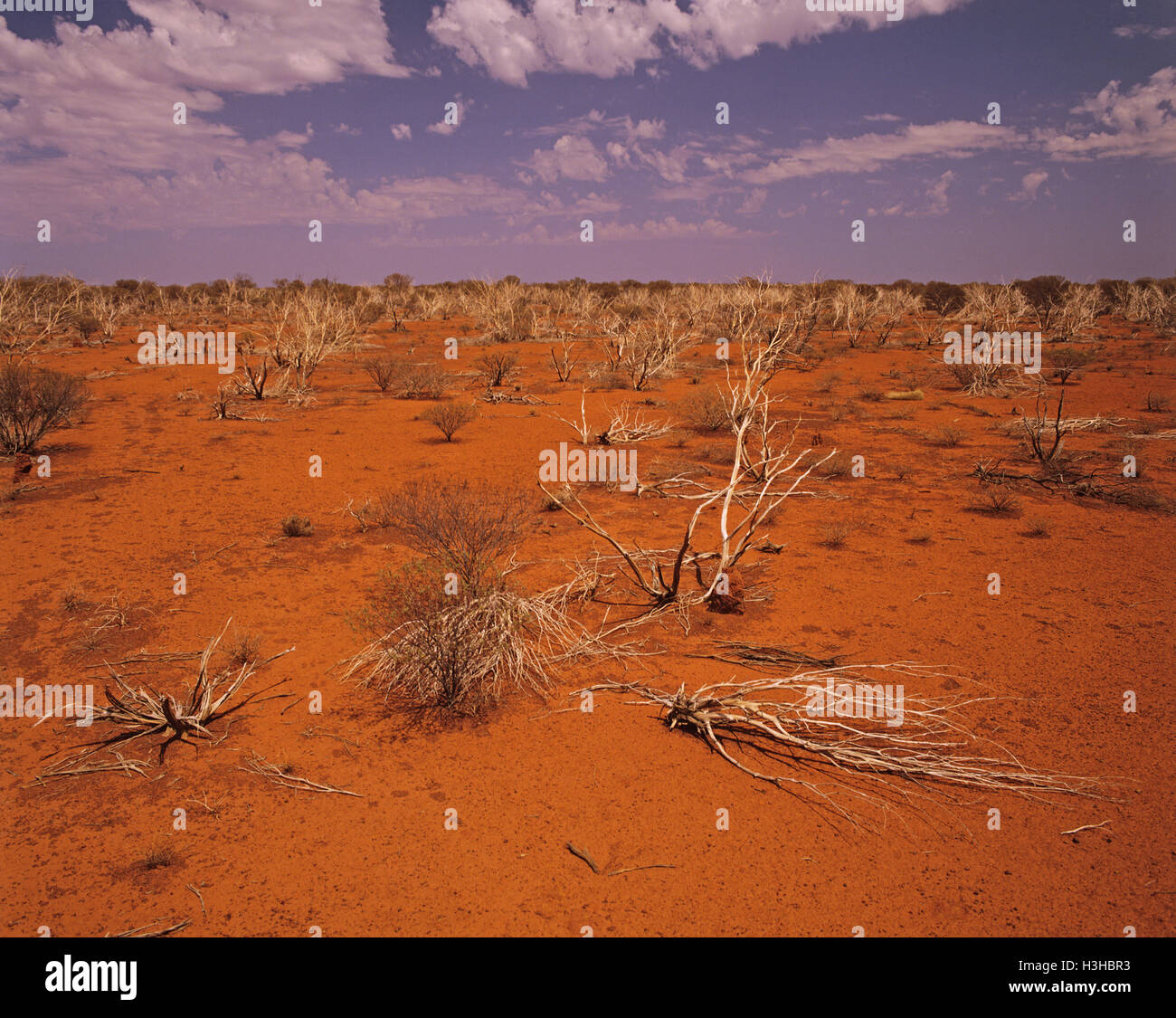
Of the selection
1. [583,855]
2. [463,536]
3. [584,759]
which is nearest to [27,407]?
[463,536]

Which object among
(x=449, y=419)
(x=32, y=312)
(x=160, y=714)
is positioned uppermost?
(x=32, y=312)

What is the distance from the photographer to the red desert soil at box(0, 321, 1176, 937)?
2.81 meters

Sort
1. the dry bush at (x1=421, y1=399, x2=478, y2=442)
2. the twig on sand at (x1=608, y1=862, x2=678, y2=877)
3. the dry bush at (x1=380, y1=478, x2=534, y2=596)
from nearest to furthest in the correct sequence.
Result: 1. the twig on sand at (x1=608, y1=862, x2=678, y2=877)
2. the dry bush at (x1=380, y1=478, x2=534, y2=596)
3. the dry bush at (x1=421, y1=399, x2=478, y2=442)

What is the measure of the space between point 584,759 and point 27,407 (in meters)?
10.9

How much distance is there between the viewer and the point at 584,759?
3734 mm

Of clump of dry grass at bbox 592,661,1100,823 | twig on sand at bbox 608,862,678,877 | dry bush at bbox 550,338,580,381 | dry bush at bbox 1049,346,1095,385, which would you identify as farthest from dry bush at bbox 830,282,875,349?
twig on sand at bbox 608,862,678,877

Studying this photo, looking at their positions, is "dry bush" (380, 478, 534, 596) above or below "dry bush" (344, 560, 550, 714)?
above

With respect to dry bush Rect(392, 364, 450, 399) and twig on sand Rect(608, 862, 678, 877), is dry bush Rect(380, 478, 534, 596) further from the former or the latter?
dry bush Rect(392, 364, 450, 399)

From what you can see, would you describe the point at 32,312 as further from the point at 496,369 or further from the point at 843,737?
the point at 843,737

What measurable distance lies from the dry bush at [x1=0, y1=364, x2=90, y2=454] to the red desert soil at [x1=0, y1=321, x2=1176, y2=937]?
220 centimetres

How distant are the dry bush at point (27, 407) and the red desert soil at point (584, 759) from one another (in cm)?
220
